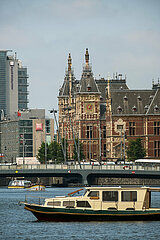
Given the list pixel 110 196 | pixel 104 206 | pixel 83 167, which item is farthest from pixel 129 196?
pixel 83 167

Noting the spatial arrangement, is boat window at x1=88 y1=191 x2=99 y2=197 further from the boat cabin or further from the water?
the water

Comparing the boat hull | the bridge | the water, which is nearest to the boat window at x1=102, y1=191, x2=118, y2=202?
the boat hull

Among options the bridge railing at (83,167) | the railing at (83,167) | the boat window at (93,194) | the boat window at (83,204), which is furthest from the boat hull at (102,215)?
the bridge railing at (83,167)

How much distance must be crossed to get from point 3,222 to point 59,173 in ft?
242

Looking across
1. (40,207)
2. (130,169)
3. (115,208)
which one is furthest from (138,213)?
(130,169)

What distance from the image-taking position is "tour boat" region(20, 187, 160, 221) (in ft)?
316

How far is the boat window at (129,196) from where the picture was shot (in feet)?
319

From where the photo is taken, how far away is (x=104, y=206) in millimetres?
97000

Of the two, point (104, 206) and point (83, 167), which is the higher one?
point (83, 167)

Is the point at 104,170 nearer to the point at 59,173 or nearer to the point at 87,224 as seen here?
the point at 59,173

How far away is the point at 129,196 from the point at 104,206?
2.95m

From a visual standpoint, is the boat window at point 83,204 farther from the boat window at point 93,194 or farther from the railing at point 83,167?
the railing at point 83,167

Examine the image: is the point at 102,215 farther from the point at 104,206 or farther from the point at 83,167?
the point at 83,167

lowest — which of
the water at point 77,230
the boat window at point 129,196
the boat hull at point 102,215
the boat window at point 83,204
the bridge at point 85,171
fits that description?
the water at point 77,230
